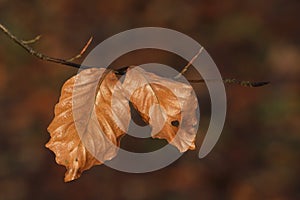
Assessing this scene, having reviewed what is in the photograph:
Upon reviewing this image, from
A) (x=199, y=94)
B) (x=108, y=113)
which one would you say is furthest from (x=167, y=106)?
(x=199, y=94)

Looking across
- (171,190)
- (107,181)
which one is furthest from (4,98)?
(171,190)

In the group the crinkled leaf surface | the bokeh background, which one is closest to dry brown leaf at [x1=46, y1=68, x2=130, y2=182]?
the crinkled leaf surface

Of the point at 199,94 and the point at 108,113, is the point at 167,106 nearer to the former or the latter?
the point at 108,113

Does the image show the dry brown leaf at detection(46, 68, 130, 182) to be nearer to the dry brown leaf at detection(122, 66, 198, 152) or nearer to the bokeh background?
the dry brown leaf at detection(122, 66, 198, 152)

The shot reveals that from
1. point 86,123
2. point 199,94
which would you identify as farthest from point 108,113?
point 199,94

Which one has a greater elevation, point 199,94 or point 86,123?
point 86,123

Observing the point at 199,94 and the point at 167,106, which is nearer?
the point at 167,106
